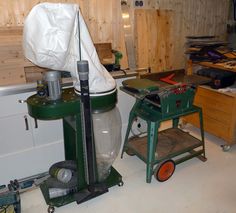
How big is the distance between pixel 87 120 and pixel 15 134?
79 cm

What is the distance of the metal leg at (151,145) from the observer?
1.95 metres

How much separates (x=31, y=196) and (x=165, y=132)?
4.81 ft

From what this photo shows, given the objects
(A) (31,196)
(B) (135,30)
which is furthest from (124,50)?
(A) (31,196)

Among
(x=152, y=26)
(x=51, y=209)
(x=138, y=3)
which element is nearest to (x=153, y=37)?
(x=152, y=26)

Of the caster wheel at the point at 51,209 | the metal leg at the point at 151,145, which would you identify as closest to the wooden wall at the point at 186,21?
the metal leg at the point at 151,145

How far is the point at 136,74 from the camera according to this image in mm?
2434

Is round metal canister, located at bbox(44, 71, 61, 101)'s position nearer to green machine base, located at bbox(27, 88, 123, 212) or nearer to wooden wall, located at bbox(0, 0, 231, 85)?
green machine base, located at bbox(27, 88, 123, 212)

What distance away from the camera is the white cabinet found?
6.17ft

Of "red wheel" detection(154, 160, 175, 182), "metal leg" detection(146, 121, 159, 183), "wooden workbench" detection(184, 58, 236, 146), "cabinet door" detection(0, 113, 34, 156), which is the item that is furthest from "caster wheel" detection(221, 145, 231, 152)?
"cabinet door" detection(0, 113, 34, 156)

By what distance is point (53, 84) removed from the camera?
1487 millimetres

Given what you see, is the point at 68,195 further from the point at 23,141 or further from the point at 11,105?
the point at 11,105

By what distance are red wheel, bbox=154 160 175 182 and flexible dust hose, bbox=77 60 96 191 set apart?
1.91 feet

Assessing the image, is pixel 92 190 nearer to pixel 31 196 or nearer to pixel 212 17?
pixel 31 196

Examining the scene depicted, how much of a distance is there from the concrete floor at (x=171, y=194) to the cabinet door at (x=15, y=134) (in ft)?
1.31
